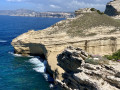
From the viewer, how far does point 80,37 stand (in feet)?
141

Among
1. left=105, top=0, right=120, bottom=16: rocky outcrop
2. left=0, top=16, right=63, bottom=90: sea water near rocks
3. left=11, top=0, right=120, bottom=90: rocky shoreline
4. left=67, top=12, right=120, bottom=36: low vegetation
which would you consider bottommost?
left=0, top=16, right=63, bottom=90: sea water near rocks

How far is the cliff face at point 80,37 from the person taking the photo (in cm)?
4188

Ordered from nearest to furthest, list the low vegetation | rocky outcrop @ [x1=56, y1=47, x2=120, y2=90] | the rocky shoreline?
1. rocky outcrop @ [x1=56, y1=47, x2=120, y2=90]
2. the rocky shoreline
3. the low vegetation

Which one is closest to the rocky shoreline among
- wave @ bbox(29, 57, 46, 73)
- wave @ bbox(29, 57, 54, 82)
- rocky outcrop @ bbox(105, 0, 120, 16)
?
wave @ bbox(29, 57, 54, 82)

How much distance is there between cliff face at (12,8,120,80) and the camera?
137 feet

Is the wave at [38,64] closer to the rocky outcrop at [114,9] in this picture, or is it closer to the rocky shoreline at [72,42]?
the rocky shoreline at [72,42]

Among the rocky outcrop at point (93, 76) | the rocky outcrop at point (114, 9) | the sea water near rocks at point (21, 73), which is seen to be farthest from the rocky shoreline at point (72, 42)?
the rocky outcrop at point (114, 9)

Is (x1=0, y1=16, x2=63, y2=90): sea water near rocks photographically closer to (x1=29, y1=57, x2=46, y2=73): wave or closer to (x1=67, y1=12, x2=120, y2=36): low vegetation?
(x1=29, y1=57, x2=46, y2=73): wave

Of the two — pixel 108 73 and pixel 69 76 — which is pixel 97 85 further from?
pixel 69 76

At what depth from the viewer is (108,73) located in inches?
677

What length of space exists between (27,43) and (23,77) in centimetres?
1357

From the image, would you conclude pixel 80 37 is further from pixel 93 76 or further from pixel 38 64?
pixel 93 76

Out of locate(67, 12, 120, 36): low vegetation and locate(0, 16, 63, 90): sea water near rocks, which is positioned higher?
locate(67, 12, 120, 36): low vegetation

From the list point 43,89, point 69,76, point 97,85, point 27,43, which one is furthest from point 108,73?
point 27,43
